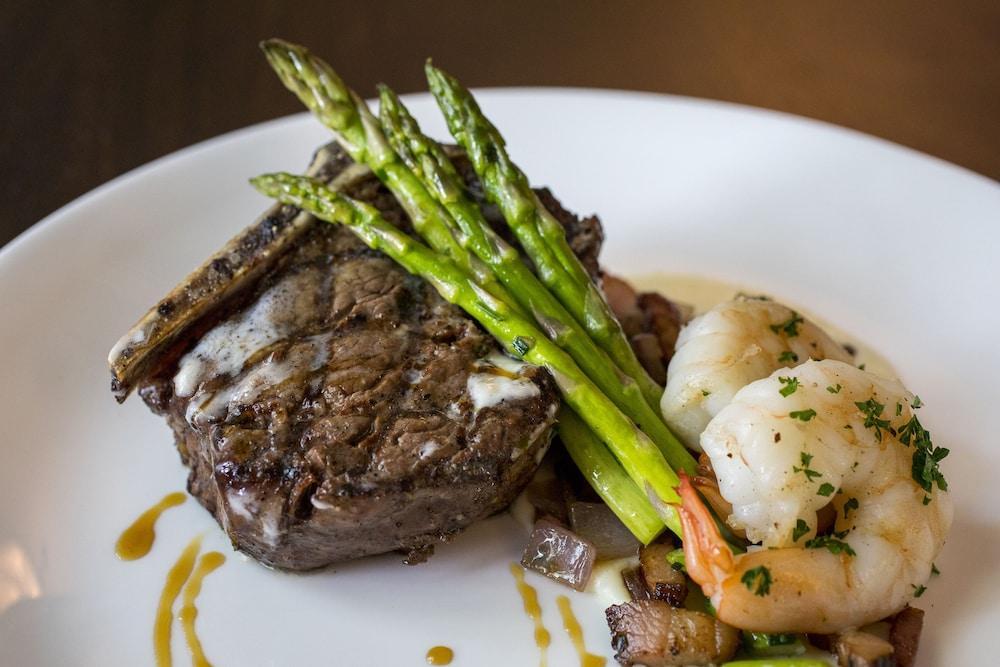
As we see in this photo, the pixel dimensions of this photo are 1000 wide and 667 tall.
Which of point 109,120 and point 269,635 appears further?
point 109,120

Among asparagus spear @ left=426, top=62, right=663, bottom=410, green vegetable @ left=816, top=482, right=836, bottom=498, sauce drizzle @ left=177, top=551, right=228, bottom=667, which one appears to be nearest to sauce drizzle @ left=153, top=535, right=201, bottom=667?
sauce drizzle @ left=177, top=551, right=228, bottom=667

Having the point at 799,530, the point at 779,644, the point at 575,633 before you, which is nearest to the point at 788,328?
the point at 799,530

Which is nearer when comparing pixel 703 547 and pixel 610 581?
pixel 703 547

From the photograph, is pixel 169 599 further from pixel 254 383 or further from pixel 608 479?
pixel 608 479

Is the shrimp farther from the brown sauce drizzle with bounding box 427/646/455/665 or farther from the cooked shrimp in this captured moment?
the brown sauce drizzle with bounding box 427/646/455/665

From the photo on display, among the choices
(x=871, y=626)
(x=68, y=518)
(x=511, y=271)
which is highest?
(x=511, y=271)

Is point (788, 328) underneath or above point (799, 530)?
above

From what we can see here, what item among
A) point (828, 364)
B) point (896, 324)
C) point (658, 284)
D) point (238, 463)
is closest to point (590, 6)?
point (658, 284)

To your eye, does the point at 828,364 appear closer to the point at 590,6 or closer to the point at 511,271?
the point at 511,271
